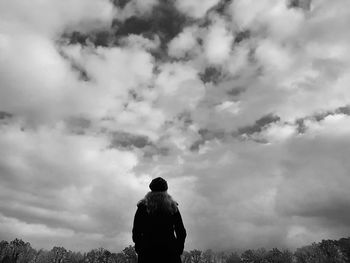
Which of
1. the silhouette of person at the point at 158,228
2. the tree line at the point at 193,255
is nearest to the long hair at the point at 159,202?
the silhouette of person at the point at 158,228

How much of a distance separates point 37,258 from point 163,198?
172 m

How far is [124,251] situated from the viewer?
155 metres

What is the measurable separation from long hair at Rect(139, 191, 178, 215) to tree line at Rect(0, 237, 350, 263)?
136 metres

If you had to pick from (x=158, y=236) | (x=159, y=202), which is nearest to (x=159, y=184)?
(x=159, y=202)

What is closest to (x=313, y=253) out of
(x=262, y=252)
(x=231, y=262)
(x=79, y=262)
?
(x=262, y=252)

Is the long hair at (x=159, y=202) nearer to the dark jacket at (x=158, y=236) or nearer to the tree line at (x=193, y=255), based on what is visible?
the dark jacket at (x=158, y=236)

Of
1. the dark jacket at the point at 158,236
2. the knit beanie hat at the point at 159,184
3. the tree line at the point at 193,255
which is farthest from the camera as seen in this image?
the tree line at the point at 193,255

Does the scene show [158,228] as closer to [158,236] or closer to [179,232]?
[158,236]

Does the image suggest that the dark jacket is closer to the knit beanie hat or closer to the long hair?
the long hair

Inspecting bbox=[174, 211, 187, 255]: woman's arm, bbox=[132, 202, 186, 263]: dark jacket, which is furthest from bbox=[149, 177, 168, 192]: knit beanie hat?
bbox=[174, 211, 187, 255]: woman's arm

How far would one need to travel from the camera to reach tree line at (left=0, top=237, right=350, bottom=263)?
134m

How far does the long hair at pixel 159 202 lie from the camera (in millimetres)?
7605

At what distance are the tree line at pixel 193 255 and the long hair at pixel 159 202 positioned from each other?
136063 millimetres

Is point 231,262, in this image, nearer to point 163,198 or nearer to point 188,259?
point 188,259
